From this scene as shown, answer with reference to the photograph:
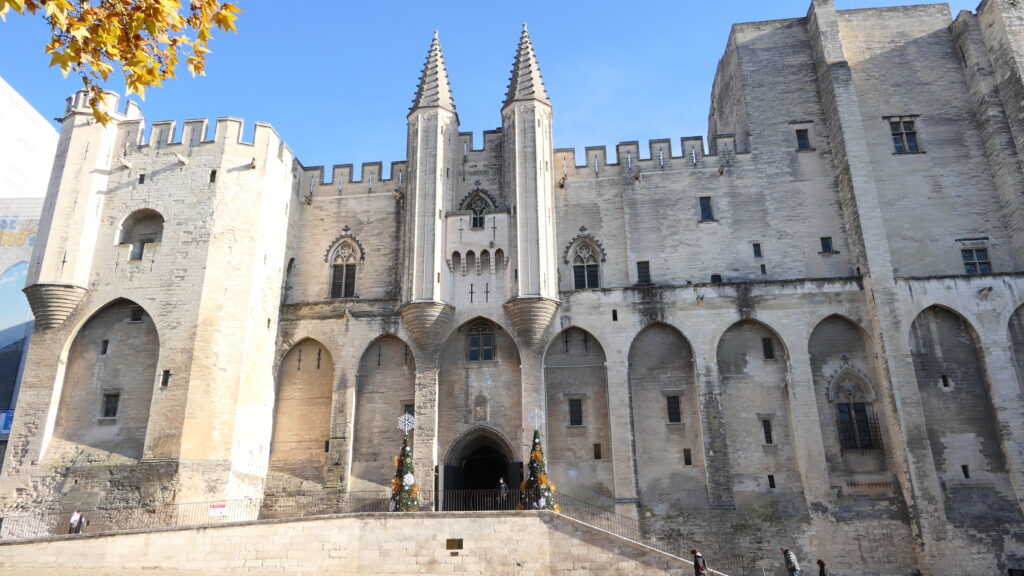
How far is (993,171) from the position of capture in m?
25.7

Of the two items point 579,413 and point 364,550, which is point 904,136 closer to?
point 579,413

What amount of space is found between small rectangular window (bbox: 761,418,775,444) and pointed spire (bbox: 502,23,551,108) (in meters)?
13.0

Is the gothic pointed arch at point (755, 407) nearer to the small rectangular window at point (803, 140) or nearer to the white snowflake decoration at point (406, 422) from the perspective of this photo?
the small rectangular window at point (803, 140)

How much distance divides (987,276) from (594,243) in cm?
1221

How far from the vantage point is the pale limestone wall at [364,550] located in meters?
17.8

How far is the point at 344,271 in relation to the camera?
2681 centimetres

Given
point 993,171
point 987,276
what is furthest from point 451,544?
point 993,171

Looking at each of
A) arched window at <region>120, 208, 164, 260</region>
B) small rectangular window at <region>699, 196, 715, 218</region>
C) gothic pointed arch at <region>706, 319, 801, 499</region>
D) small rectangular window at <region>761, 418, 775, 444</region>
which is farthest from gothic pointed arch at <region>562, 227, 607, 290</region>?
arched window at <region>120, 208, 164, 260</region>

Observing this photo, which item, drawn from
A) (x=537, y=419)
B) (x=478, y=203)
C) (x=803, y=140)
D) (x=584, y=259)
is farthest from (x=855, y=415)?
(x=478, y=203)

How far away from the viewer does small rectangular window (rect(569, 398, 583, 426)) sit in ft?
78.3

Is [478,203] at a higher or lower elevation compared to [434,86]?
lower

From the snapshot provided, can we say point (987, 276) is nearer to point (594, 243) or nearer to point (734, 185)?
point (734, 185)

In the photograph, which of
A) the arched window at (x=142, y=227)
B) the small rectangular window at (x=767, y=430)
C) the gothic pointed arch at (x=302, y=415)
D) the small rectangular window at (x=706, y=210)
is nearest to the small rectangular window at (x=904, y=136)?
the small rectangular window at (x=706, y=210)

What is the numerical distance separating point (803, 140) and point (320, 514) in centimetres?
2055
